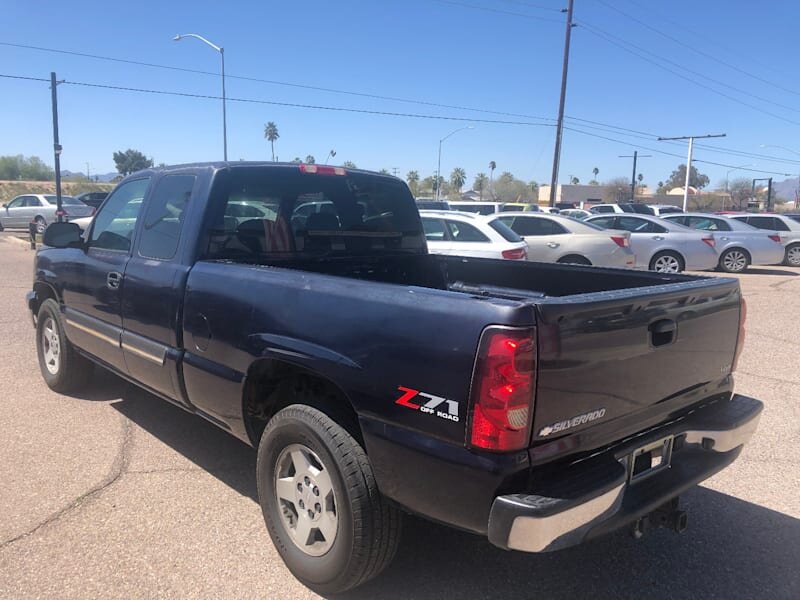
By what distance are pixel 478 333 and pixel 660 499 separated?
44.6 inches

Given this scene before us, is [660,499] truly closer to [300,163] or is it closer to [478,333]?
[478,333]

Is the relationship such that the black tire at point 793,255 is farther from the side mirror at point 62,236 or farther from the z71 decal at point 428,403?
the z71 decal at point 428,403

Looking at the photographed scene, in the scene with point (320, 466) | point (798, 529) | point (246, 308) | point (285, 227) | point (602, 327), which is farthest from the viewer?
point (285, 227)

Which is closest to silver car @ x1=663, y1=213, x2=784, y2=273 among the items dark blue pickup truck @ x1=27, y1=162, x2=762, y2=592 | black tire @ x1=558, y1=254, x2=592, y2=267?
black tire @ x1=558, y1=254, x2=592, y2=267

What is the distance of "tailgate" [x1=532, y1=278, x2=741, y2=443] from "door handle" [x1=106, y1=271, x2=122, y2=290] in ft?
9.99

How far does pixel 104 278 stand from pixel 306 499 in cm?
241

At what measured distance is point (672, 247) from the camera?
1507cm

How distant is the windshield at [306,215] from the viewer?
3.73 m

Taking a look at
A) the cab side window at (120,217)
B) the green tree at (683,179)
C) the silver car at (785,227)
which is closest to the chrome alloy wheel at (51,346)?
the cab side window at (120,217)

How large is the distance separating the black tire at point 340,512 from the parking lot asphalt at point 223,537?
0.16 meters

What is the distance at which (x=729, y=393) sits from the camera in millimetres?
3225

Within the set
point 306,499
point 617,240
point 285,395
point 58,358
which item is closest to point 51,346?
point 58,358

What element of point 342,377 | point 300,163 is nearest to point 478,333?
point 342,377

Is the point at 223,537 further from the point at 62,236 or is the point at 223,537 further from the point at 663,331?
the point at 62,236
